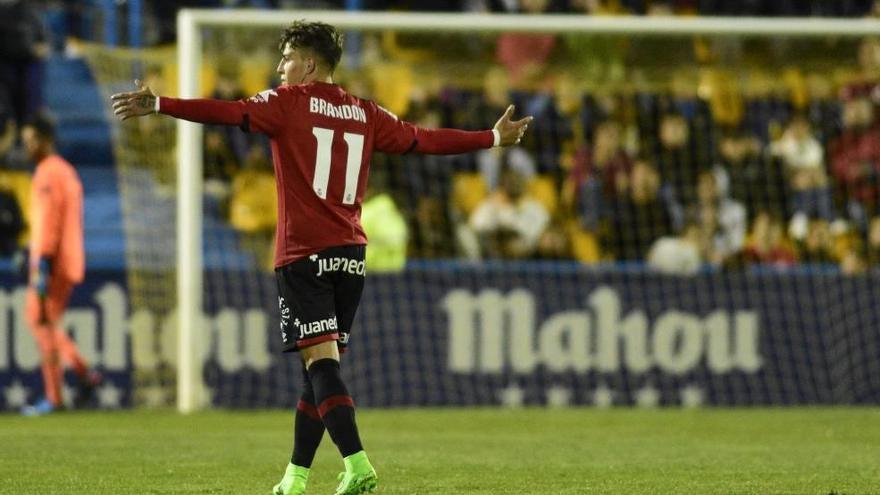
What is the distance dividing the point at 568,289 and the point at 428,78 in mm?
2490

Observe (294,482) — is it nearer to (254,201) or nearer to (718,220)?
(254,201)

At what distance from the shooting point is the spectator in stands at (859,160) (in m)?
14.1

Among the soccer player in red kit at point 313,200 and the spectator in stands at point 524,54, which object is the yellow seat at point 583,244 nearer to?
the spectator in stands at point 524,54

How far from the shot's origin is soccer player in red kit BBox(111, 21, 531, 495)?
19.3 ft

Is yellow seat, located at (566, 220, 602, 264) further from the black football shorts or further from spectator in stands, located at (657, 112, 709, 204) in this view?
the black football shorts

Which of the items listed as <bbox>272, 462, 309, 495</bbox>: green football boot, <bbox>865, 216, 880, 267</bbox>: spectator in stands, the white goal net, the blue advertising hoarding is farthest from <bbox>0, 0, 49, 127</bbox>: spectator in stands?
<bbox>272, 462, 309, 495</bbox>: green football boot

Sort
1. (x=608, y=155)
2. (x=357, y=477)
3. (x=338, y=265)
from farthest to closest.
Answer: (x=608, y=155) → (x=338, y=265) → (x=357, y=477)

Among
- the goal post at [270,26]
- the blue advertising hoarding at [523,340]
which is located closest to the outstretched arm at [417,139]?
the goal post at [270,26]

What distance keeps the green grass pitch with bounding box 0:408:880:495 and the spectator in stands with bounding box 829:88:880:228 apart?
2304 millimetres

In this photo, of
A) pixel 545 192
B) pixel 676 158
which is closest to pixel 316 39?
pixel 545 192

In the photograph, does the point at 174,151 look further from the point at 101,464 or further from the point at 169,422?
the point at 101,464

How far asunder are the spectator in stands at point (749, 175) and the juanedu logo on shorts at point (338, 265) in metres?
8.50

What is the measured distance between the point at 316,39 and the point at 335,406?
1.40 m

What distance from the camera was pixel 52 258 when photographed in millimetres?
11969
